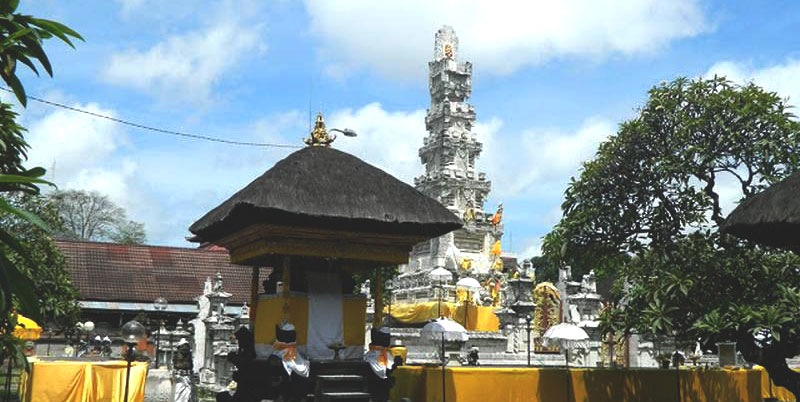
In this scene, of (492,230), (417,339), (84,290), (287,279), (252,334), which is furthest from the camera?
(492,230)

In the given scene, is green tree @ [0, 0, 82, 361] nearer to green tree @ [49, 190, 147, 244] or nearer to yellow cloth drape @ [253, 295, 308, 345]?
yellow cloth drape @ [253, 295, 308, 345]

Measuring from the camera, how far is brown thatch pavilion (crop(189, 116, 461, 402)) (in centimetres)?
1145

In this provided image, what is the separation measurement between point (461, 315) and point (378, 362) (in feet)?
70.6

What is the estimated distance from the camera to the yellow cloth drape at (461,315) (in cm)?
3297

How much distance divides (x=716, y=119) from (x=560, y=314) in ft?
69.0

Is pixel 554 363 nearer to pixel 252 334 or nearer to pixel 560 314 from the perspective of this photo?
pixel 560 314

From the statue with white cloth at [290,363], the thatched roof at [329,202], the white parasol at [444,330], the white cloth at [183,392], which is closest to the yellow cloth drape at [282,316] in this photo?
the statue with white cloth at [290,363]

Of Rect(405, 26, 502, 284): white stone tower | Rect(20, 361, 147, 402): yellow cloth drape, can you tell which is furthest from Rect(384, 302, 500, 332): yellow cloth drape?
Rect(20, 361, 147, 402): yellow cloth drape

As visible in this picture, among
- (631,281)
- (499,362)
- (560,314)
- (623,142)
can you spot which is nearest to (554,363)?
(499,362)

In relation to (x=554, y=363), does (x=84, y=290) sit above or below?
above

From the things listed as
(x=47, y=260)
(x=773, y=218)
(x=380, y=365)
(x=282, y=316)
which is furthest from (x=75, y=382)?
(x=773, y=218)

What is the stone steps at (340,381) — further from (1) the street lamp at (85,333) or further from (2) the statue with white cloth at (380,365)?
(1) the street lamp at (85,333)

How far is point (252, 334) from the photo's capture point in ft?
41.5

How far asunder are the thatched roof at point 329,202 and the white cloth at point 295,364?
6.20 feet
